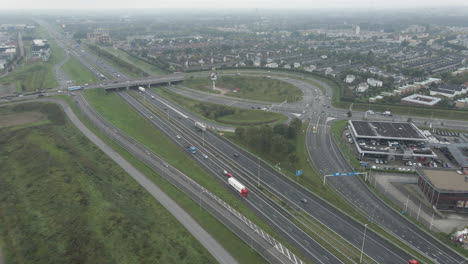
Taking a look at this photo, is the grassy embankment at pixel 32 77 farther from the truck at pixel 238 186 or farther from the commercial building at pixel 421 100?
the commercial building at pixel 421 100

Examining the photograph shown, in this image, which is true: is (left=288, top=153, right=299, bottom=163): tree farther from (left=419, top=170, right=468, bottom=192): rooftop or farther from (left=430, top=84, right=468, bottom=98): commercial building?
(left=430, top=84, right=468, bottom=98): commercial building

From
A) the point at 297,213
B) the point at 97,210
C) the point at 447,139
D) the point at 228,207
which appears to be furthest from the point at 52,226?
the point at 447,139

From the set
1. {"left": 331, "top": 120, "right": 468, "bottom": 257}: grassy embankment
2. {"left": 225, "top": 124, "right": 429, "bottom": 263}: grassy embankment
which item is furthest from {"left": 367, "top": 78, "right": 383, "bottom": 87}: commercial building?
{"left": 225, "top": 124, "right": 429, "bottom": 263}: grassy embankment

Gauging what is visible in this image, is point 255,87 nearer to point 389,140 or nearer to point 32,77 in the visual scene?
point 389,140

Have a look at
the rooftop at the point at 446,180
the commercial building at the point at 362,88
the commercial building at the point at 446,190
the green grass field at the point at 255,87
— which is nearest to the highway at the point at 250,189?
the commercial building at the point at 446,190

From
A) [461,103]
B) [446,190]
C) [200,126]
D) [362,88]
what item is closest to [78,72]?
[200,126]
